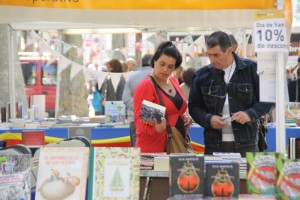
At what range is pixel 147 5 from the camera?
4.13m

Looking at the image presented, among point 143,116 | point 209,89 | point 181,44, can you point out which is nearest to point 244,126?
point 209,89

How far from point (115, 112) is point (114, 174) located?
16.9 ft

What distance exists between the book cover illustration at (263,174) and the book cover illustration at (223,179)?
0.27 feet

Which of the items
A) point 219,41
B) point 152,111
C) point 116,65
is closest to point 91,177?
point 152,111

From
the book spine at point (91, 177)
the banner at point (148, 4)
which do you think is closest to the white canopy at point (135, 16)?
the banner at point (148, 4)

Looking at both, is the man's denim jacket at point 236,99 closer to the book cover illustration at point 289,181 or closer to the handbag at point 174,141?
the handbag at point 174,141

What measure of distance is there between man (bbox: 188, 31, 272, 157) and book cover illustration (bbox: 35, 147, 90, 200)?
1.41m

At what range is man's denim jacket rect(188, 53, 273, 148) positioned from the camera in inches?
168

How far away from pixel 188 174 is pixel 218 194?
0.55 feet

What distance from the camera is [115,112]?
8.09m

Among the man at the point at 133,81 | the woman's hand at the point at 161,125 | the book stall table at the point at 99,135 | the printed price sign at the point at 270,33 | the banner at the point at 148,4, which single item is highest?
the banner at the point at 148,4

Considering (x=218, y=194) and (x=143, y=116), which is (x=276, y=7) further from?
(x=218, y=194)

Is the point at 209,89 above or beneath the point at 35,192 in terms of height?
above

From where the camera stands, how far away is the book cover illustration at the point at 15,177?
2990 millimetres
